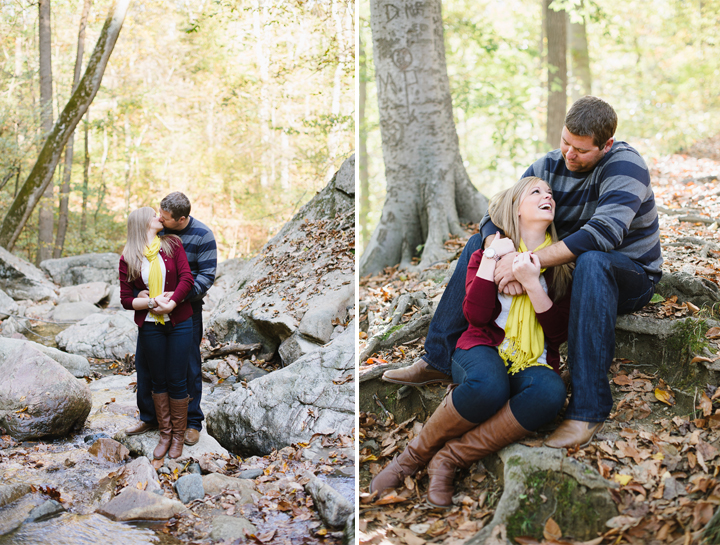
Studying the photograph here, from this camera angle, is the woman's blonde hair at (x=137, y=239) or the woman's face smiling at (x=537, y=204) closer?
the woman's face smiling at (x=537, y=204)

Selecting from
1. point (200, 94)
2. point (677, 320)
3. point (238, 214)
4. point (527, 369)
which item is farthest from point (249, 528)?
point (200, 94)

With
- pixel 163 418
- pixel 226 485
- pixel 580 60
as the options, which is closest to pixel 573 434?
pixel 226 485

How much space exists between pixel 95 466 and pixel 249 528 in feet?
5.12

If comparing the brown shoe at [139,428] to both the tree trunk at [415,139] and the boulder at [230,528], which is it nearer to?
the boulder at [230,528]

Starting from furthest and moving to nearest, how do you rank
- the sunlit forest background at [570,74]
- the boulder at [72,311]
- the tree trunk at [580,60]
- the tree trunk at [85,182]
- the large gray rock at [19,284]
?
the tree trunk at [85,182] → the tree trunk at [580,60] → the large gray rock at [19,284] → the sunlit forest background at [570,74] → the boulder at [72,311]

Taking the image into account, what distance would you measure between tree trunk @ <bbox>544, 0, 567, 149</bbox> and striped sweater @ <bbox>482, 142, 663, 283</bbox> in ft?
21.4

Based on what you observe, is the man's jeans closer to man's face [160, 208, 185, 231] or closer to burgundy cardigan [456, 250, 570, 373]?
burgundy cardigan [456, 250, 570, 373]

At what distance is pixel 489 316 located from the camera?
2.92 meters

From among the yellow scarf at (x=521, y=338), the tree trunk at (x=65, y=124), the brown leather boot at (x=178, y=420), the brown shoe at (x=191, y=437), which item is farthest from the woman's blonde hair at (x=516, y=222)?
the tree trunk at (x=65, y=124)

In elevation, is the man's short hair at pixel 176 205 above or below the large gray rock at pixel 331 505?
above

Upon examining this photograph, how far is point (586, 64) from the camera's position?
41.0 feet

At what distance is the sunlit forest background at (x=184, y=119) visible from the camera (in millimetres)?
16047

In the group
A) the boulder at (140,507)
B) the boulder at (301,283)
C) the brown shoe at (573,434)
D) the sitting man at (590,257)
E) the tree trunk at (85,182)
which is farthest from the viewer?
the tree trunk at (85,182)

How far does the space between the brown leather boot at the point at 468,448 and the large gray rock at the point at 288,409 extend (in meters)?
1.30
